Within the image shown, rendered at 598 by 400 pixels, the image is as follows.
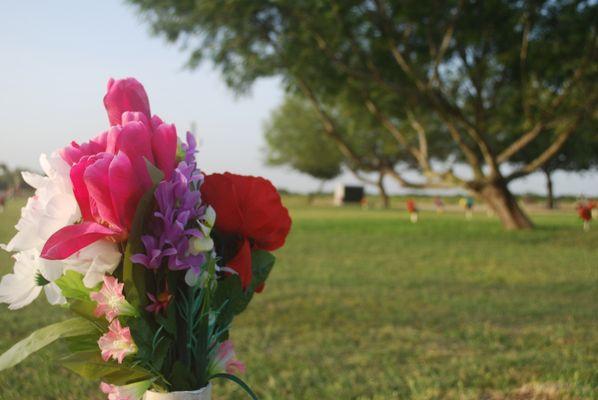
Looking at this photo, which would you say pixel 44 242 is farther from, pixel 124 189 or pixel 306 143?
pixel 306 143

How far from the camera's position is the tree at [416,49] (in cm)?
1452

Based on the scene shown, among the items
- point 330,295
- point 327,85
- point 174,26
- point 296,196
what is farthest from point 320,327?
point 296,196

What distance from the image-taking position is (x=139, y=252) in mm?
1366

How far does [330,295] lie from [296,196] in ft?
203

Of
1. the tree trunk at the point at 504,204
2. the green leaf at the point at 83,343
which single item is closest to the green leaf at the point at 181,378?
the green leaf at the point at 83,343

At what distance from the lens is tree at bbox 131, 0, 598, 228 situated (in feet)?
47.6

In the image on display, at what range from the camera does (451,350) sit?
16.8 feet

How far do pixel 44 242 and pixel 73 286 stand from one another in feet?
0.43

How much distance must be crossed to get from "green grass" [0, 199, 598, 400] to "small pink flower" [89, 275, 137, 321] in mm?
350

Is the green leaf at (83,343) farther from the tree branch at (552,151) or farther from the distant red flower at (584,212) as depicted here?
the tree branch at (552,151)

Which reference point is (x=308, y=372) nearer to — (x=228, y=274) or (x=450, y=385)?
(x=450, y=385)

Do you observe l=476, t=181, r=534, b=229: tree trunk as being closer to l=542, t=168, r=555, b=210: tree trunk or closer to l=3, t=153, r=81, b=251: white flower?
l=3, t=153, r=81, b=251: white flower

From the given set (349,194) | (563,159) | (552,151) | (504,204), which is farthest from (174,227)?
(349,194)

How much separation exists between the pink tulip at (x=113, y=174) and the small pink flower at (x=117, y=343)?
0.70 ft
